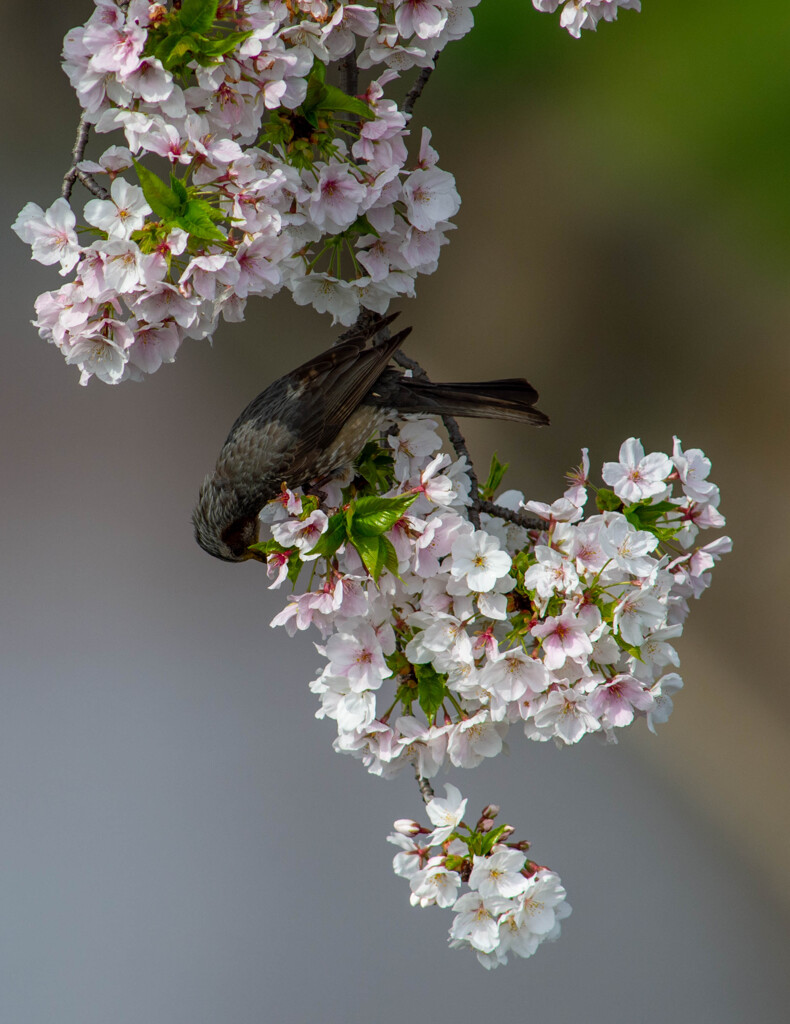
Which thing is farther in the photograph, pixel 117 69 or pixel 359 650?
pixel 359 650

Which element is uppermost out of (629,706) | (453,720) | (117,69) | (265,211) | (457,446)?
(117,69)

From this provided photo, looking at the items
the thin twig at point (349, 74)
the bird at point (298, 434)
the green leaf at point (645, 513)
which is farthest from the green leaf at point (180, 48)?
the green leaf at point (645, 513)

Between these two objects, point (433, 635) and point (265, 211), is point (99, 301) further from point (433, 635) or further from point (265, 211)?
point (433, 635)

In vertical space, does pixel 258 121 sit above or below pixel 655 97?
below

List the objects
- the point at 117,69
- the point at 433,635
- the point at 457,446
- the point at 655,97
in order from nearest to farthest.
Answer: the point at 117,69 < the point at 433,635 < the point at 457,446 < the point at 655,97

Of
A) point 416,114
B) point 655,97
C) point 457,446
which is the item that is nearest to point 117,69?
point 457,446

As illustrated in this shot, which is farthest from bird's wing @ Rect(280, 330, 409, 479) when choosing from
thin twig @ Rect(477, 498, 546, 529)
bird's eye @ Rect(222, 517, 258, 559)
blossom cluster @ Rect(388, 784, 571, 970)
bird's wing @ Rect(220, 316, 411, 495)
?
blossom cluster @ Rect(388, 784, 571, 970)

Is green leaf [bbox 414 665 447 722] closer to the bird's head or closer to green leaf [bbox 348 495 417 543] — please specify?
green leaf [bbox 348 495 417 543]
